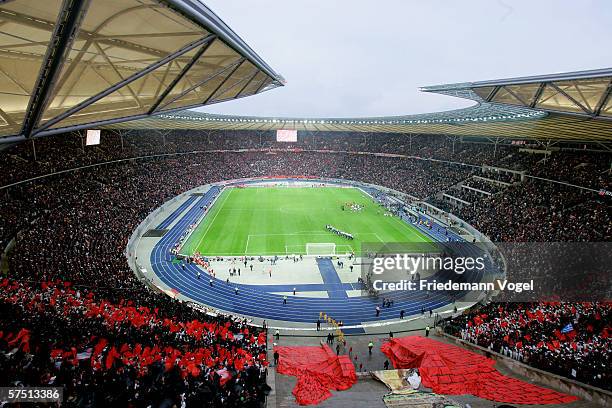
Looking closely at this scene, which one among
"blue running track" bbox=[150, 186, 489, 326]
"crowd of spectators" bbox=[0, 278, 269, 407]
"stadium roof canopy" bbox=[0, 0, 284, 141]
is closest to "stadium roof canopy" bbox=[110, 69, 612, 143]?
"stadium roof canopy" bbox=[0, 0, 284, 141]

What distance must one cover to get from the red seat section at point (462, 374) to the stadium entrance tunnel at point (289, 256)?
504 cm

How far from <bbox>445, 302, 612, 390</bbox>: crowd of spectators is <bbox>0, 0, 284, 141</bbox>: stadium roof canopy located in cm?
1348

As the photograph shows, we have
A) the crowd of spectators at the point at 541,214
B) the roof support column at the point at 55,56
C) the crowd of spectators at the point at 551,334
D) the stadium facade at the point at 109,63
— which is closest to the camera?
the roof support column at the point at 55,56

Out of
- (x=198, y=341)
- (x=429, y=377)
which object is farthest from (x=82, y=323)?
(x=429, y=377)

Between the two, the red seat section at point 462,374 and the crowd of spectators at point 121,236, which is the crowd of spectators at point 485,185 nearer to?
the crowd of spectators at point 121,236

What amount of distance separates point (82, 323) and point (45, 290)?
4035 mm

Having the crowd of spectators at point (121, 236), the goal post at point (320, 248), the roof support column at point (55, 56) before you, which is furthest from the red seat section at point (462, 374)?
the goal post at point (320, 248)

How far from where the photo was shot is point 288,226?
40.0 metres

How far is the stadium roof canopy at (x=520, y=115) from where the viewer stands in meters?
14.3

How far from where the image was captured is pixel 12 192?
2873 centimetres

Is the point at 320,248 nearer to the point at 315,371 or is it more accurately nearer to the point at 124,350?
the point at 315,371

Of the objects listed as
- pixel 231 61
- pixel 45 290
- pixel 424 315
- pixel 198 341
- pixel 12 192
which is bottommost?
pixel 424 315

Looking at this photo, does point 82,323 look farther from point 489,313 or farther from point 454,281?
point 454,281

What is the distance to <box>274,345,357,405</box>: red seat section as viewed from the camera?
42.2ft
